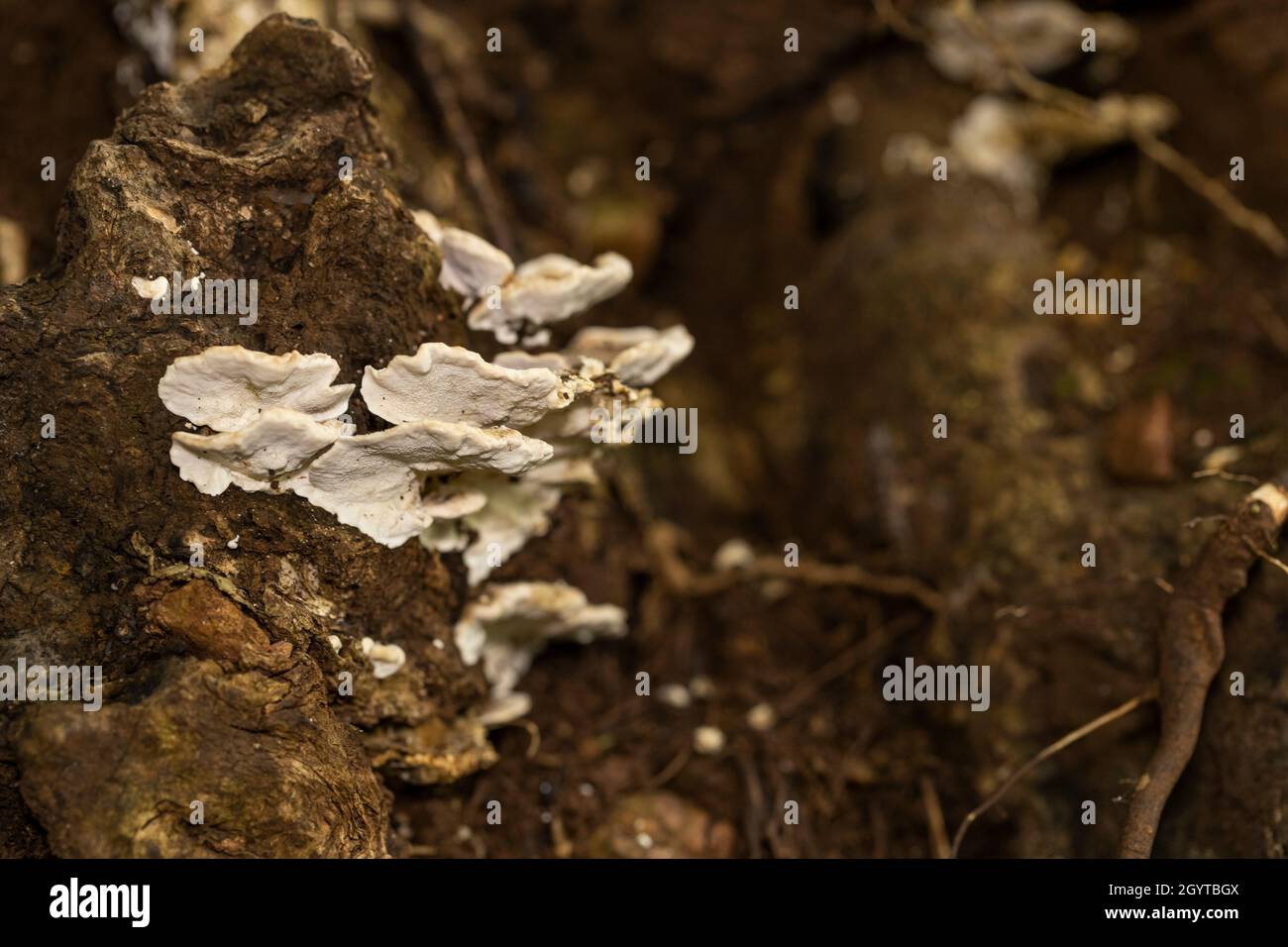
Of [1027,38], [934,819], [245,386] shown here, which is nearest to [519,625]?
[245,386]

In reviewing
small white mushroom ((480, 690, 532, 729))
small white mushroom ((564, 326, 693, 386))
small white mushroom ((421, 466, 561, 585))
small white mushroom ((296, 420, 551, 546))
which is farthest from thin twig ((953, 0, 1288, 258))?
small white mushroom ((480, 690, 532, 729))

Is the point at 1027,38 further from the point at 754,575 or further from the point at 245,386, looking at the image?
the point at 245,386

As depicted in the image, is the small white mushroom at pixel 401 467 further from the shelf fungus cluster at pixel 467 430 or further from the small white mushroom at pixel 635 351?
the small white mushroom at pixel 635 351

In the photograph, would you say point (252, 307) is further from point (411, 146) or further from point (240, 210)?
point (411, 146)

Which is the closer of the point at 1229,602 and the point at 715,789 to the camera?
the point at 1229,602

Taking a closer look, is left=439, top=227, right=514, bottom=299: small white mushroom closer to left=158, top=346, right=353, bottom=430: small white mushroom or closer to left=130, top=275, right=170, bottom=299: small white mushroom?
left=158, top=346, right=353, bottom=430: small white mushroom
